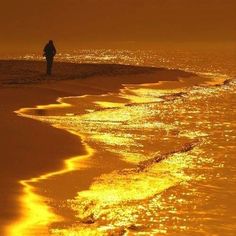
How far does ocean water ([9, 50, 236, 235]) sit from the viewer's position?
31.7ft

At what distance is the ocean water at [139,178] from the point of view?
967 cm

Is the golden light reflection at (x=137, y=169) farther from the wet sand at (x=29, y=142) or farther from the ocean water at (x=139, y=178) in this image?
the wet sand at (x=29, y=142)

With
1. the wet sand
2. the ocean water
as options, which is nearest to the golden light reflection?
the ocean water

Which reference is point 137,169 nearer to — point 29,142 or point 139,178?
point 139,178

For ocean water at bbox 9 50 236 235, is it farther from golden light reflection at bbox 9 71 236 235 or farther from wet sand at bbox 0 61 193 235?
wet sand at bbox 0 61 193 235

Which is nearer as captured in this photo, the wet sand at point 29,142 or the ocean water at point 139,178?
the ocean water at point 139,178

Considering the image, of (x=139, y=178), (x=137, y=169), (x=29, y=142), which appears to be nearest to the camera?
(x=139, y=178)

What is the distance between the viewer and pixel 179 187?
12070 mm

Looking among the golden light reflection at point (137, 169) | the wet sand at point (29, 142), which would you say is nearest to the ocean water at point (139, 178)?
the golden light reflection at point (137, 169)

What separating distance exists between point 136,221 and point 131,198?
131 centimetres

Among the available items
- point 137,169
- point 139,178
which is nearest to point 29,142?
point 137,169

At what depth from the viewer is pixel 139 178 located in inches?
497

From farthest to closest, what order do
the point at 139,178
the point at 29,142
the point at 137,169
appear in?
the point at 29,142, the point at 137,169, the point at 139,178

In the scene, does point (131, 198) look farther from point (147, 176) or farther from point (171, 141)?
point (171, 141)
